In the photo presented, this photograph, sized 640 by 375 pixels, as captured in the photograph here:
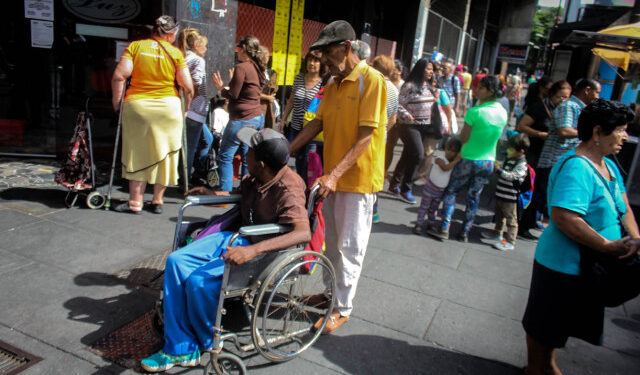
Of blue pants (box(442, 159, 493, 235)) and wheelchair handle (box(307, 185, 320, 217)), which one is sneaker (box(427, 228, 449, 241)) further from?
wheelchair handle (box(307, 185, 320, 217))

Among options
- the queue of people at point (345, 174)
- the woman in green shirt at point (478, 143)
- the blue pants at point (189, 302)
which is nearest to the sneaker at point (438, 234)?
the queue of people at point (345, 174)

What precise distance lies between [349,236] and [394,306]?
0.88m

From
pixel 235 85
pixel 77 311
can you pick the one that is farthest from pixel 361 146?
pixel 235 85

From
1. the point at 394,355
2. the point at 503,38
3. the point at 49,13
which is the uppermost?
the point at 503,38

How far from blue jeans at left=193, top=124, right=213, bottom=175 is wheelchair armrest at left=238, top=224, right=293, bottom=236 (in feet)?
12.2

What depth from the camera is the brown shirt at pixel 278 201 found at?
266 centimetres

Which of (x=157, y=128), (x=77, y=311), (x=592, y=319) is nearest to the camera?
(x=592, y=319)

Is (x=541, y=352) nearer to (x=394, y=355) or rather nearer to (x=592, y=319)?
(x=592, y=319)

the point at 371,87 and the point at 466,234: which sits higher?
the point at 371,87

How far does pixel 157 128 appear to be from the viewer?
15.5ft

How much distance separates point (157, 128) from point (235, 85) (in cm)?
92

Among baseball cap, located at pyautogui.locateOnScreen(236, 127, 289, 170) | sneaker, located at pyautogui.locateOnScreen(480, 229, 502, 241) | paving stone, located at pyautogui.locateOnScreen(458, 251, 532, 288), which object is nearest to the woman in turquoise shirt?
baseball cap, located at pyautogui.locateOnScreen(236, 127, 289, 170)

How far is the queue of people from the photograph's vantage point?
2.48 metres

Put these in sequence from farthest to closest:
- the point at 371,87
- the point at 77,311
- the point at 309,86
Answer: the point at 309,86
the point at 77,311
the point at 371,87
